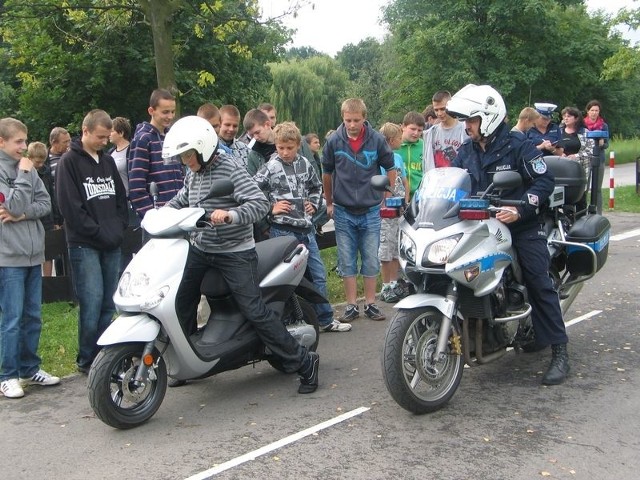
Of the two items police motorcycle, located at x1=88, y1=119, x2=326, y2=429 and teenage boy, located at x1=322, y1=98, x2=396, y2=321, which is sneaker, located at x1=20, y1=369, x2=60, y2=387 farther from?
teenage boy, located at x1=322, y1=98, x2=396, y2=321

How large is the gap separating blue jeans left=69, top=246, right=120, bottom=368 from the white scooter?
1.06m

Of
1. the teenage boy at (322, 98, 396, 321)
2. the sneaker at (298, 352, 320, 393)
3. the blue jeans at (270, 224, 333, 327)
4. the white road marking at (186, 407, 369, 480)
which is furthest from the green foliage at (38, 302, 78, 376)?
the teenage boy at (322, 98, 396, 321)

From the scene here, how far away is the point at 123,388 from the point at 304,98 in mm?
46630

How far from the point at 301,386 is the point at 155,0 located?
7.28 metres

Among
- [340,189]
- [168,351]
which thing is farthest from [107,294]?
[340,189]

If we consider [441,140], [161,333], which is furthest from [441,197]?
[441,140]

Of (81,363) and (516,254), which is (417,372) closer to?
(516,254)

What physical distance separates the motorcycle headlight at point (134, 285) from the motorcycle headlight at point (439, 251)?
178cm

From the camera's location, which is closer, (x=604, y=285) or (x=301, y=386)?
(x=301, y=386)

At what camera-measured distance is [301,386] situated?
19.0ft

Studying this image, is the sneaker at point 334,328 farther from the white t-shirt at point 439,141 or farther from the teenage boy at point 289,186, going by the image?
the white t-shirt at point 439,141

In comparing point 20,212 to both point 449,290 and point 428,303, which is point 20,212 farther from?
point 449,290

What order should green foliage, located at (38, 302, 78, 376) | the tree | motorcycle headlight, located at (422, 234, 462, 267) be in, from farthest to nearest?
1. the tree
2. green foliage, located at (38, 302, 78, 376)
3. motorcycle headlight, located at (422, 234, 462, 267)

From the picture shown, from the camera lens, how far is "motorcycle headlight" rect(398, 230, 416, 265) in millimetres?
5176
